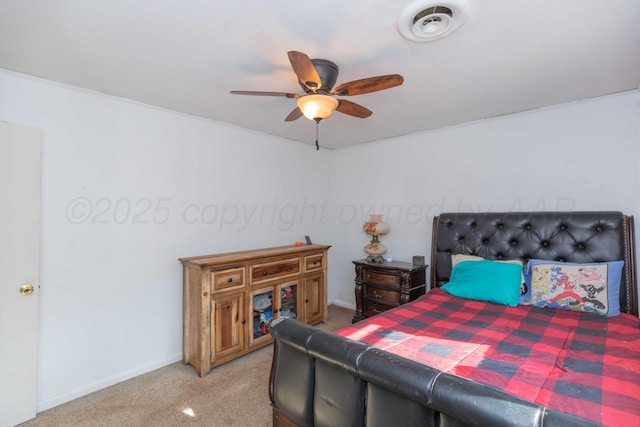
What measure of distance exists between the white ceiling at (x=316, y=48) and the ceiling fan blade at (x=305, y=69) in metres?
0.20

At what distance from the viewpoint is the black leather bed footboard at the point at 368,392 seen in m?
0.79

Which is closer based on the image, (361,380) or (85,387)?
(361,380)

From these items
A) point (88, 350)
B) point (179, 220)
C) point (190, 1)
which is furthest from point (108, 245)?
point (190, 1)

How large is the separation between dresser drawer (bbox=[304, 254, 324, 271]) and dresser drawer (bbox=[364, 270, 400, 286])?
566mm

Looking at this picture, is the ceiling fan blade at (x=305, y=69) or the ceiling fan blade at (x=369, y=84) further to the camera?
the ceiling fan blade at (x=369, y=84)

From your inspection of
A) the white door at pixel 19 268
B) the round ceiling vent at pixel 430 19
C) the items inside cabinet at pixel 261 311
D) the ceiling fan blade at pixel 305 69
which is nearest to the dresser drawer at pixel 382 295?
the items inside cabinet at pixel 261 311

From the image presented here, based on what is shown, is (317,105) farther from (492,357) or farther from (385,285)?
(385,285)

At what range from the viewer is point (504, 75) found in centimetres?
207

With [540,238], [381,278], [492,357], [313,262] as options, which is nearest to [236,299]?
[313,262]

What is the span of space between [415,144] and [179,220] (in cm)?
265

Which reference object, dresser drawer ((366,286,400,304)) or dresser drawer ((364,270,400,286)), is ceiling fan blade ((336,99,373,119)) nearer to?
dresser drawer ((364,270,400,286))

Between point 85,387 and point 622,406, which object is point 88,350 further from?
point 622,406

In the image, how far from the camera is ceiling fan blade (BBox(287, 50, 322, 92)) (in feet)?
4.64

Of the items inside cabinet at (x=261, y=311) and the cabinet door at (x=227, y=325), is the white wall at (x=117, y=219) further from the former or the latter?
the items inside cabinet at (x=261, y=311)
